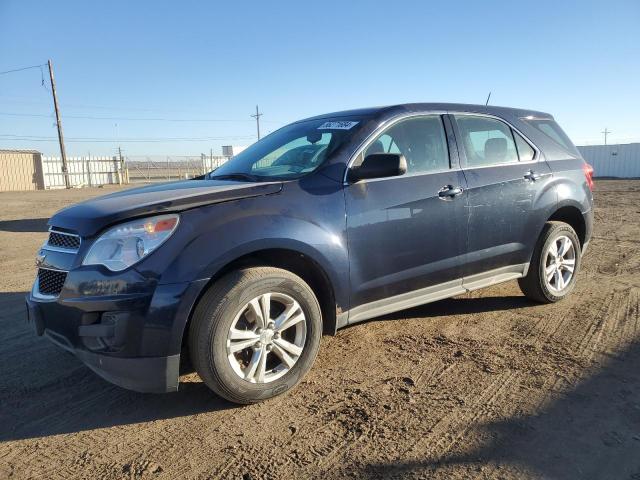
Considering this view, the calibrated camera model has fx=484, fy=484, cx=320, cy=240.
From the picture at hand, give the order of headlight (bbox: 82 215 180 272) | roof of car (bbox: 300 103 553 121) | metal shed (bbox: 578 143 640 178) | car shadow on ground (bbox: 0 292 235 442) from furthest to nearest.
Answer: metal shed (bbox: 578 143 640 178), roof of car (bbox: 300 103 553 121), car shadow on ground (bbox: 0 292 235 442), headlight (bbox: 82 215 180 272)

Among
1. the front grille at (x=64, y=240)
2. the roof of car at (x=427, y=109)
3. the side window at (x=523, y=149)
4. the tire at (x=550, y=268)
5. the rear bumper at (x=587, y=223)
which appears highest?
the roof of car at (x=427, y=109)

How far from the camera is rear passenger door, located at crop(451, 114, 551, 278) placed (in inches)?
159

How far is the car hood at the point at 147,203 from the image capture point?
2766mm

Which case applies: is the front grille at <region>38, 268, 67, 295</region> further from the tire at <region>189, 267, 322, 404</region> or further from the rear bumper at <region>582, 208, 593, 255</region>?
the rear bumper at <region>582, 208, 593, 255</region>

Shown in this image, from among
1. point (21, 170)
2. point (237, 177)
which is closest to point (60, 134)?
point (21, 170)

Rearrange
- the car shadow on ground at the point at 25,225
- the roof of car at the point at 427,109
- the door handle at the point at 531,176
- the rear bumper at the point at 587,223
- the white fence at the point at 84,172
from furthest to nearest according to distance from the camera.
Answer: the white fence at the point at 84,172
the car shadow on ground at the point at 25,225
the rear bumper at the point at 587,223
the door handle at the point at 531,176
the roof of car at the point at 427,109

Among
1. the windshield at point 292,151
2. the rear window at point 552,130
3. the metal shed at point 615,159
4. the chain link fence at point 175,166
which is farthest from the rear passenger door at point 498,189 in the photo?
the chain link fence at point 175,166

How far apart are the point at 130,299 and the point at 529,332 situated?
3.18 m

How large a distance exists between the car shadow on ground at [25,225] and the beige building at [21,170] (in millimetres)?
21658

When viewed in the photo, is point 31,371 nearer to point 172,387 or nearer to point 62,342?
point 62,342

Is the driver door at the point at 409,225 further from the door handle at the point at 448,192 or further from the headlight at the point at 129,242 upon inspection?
the headlight at the point at 129,242

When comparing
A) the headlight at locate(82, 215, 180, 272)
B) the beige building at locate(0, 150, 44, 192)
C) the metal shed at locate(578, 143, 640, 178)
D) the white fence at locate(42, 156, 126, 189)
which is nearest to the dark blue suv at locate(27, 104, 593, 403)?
the headlight at locate(82, 215, 180, 272)

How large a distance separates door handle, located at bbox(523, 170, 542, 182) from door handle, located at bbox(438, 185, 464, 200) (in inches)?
36.6

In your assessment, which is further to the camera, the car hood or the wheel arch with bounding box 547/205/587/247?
the wheel arch with bounding box 547/205/587/247
